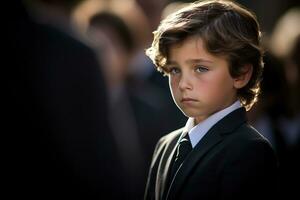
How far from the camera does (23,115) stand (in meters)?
2.66

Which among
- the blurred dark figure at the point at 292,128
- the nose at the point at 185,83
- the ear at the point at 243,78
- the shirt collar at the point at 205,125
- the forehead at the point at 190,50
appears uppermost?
the forehead at the point at 190,50

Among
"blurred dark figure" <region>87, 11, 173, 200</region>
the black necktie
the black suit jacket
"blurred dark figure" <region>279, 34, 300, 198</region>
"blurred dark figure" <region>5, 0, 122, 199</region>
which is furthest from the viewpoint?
"blurred dark figure" <region>87, 11, 173, 200</region>

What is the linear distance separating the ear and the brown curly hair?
0.01 m

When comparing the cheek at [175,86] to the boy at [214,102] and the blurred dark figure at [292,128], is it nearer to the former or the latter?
the boy at [214,102]

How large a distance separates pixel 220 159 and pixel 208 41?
49 centimetres

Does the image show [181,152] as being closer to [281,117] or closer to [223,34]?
[223,34]

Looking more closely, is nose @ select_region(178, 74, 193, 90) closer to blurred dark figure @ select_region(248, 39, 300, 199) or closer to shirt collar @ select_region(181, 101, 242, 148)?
shirt collar @ select_region(181, 101, 242, 148)

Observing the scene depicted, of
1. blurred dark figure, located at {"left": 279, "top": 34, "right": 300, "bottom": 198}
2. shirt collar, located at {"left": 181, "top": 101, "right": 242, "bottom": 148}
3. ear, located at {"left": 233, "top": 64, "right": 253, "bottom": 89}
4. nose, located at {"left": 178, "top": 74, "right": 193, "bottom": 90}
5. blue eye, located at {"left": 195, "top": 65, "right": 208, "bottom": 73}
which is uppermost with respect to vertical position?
blue eye, located at {"left": 195, "top": 65, "right": 208, "bottom": 73}

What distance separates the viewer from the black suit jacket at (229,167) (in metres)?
3.06

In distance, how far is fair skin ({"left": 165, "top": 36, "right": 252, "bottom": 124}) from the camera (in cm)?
320

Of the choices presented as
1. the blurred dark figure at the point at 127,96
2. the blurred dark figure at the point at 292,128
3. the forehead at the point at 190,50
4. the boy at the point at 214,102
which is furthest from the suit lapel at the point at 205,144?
the blurred dark figure at the point at 292,128

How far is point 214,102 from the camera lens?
3.24 m

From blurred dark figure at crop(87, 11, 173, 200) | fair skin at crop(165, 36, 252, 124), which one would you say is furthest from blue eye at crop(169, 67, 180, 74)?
blurred dark figure at crop(87, 11, 173, 200)

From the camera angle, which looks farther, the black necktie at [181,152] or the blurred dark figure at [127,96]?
the blurred dark figure at [127,96]
